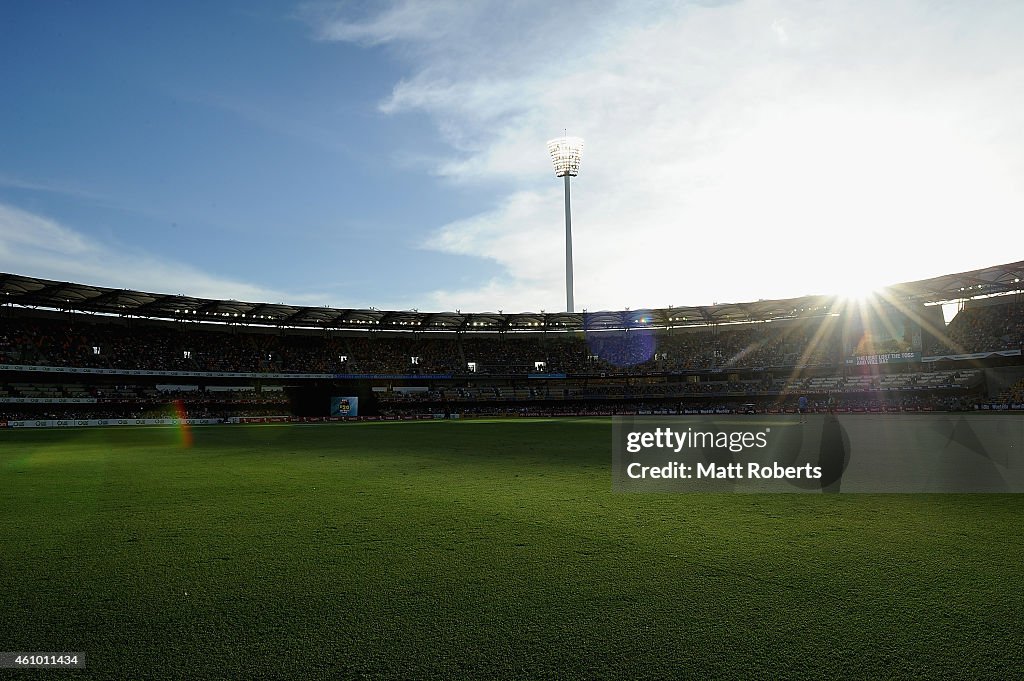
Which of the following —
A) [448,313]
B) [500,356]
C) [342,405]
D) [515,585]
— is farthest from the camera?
[500,356]

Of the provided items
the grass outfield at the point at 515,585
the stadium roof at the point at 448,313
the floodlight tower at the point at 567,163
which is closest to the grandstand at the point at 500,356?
the stadium roof at the point at 448,313

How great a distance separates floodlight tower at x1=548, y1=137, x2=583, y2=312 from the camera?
87812mm

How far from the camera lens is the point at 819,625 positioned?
4773 millimetres

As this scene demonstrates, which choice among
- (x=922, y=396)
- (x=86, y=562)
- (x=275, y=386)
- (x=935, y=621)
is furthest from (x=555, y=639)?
(x=275, y=386)

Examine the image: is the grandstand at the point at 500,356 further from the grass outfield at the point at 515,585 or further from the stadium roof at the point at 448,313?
the grass outfield at the point at 515,585

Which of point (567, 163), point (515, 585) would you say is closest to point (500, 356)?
point (567, 163)

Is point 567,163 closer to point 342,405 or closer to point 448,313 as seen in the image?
point 448,313

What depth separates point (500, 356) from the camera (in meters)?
86.3

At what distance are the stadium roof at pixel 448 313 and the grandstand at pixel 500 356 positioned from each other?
0.85 feet

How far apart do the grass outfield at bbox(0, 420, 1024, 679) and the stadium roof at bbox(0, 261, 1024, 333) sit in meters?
55.5

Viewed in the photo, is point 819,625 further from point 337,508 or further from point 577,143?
point 577,143

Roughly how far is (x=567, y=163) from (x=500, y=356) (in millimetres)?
29062

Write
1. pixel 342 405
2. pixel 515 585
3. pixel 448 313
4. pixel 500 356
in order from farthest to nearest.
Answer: pixel 500 356, pixel 448 313, pixel 342 405, pixel 515 585

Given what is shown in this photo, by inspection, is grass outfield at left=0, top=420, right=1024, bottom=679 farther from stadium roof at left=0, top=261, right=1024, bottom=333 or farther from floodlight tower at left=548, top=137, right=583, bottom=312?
floodlight tower at left=548, top=137, right=583, bottom=312
